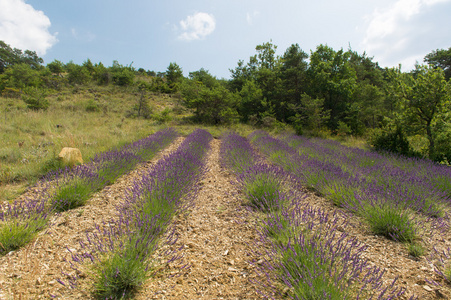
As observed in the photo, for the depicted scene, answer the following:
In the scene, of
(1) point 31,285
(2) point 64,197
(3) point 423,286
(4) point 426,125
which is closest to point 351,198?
(3) point 423,286

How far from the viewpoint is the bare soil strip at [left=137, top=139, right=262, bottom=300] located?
1.75m

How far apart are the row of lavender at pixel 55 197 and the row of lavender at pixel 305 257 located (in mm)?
2559

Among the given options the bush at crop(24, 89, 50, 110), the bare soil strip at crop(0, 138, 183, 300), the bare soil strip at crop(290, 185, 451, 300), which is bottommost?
the bare soil strip at crop(0, 138, 183, 300)

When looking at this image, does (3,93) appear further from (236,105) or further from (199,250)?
(199,250)

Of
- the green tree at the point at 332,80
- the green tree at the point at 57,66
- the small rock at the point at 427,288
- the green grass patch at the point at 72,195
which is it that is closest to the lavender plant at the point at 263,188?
the small rock at the point at 427,288

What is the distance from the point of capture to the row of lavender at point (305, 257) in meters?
1.43

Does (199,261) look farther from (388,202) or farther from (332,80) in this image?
(332,80)

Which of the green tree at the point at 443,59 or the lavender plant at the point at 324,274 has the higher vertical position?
the green tree at the point at 443,59

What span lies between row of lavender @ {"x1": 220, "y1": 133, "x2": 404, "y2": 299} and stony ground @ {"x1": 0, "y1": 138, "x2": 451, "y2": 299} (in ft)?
0.61

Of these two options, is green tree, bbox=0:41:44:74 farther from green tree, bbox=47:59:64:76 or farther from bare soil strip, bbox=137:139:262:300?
bare soil strip, bbox=137:139:262:300

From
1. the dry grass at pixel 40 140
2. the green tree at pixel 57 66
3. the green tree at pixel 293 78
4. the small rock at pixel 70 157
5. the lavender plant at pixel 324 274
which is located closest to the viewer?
the lavender plant at pixel 324 274

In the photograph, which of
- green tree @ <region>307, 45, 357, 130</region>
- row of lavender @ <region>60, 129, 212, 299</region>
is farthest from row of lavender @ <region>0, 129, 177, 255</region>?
green tree @ <region>307, 45, 357, 130</region>

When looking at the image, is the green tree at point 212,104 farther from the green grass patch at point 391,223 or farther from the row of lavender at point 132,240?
the green grass patch at point 391,223

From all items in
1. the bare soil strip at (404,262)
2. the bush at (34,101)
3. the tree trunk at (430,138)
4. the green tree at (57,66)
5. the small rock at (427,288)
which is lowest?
the bare soil strip at (404,262)
